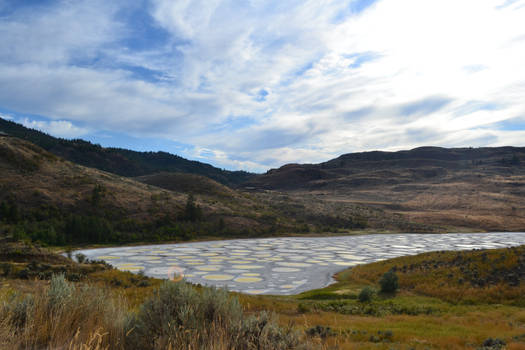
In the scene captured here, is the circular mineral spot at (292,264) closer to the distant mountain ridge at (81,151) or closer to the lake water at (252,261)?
the lake water at (252,261)

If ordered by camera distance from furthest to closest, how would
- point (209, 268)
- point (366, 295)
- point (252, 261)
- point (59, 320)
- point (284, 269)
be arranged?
1. point (252, 261)
2. point (284, 269)
3. point (209, 268)
4. point (366, 295)
5. point (59, 320)

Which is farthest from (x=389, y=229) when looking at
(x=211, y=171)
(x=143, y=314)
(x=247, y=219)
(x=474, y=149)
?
(x=211, y=171)

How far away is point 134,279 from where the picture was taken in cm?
1550

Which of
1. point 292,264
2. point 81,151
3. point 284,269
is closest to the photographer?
point 284,269

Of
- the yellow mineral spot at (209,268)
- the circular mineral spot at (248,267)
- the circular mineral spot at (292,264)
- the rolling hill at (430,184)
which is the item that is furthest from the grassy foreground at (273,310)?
the rolling hill at (430,184)

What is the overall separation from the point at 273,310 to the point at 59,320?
362cm

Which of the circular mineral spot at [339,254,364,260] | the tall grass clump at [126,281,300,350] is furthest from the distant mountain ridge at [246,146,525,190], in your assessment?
the tall grass clump at [126,281,300,350]

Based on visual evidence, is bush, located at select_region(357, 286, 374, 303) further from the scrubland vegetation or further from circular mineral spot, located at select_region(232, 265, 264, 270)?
the scrubland vegetation

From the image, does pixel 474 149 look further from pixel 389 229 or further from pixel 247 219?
pixel 247 219

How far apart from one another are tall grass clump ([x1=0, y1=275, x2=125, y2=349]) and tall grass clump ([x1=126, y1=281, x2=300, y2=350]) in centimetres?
35

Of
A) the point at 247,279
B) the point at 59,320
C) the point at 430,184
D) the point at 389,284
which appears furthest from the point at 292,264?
the point at 430,184

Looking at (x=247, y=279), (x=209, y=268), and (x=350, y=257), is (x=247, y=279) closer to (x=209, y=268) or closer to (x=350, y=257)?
(x=209, y=268)

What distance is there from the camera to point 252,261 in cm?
2488

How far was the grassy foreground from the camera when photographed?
179 inches
